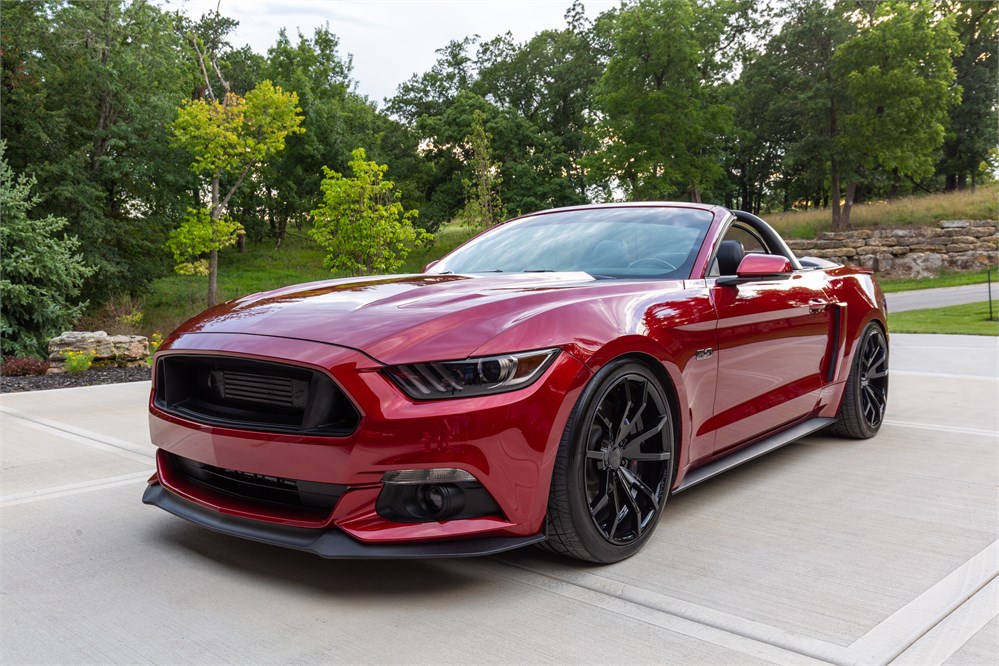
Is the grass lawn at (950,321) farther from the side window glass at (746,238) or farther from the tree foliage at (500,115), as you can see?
the tree foliage at (500,115)

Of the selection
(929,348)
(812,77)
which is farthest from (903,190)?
(929,348)

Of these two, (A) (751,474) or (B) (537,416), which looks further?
(A) (751,474)

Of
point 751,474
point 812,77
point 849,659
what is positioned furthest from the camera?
point 812,77

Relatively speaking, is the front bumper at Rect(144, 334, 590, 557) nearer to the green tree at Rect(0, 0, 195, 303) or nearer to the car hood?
the car hood

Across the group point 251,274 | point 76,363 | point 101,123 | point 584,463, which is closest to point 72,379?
point 76,363

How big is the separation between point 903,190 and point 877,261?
23984mm

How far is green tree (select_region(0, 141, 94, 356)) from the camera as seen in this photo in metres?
13.2

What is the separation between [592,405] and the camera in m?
2.78

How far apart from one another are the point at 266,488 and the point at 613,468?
1.22 metres

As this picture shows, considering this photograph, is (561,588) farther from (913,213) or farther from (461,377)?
(913,213)

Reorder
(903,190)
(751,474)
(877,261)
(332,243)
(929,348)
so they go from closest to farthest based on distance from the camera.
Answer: (751,474) < (929,348) < (332,243) < (877,261) < (903,190)

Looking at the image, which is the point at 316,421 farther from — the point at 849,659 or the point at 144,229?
the point at 144,229

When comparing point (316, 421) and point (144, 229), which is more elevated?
point (144, 229)

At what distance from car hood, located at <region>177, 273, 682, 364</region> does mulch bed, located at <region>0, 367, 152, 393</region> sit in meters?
5.98
